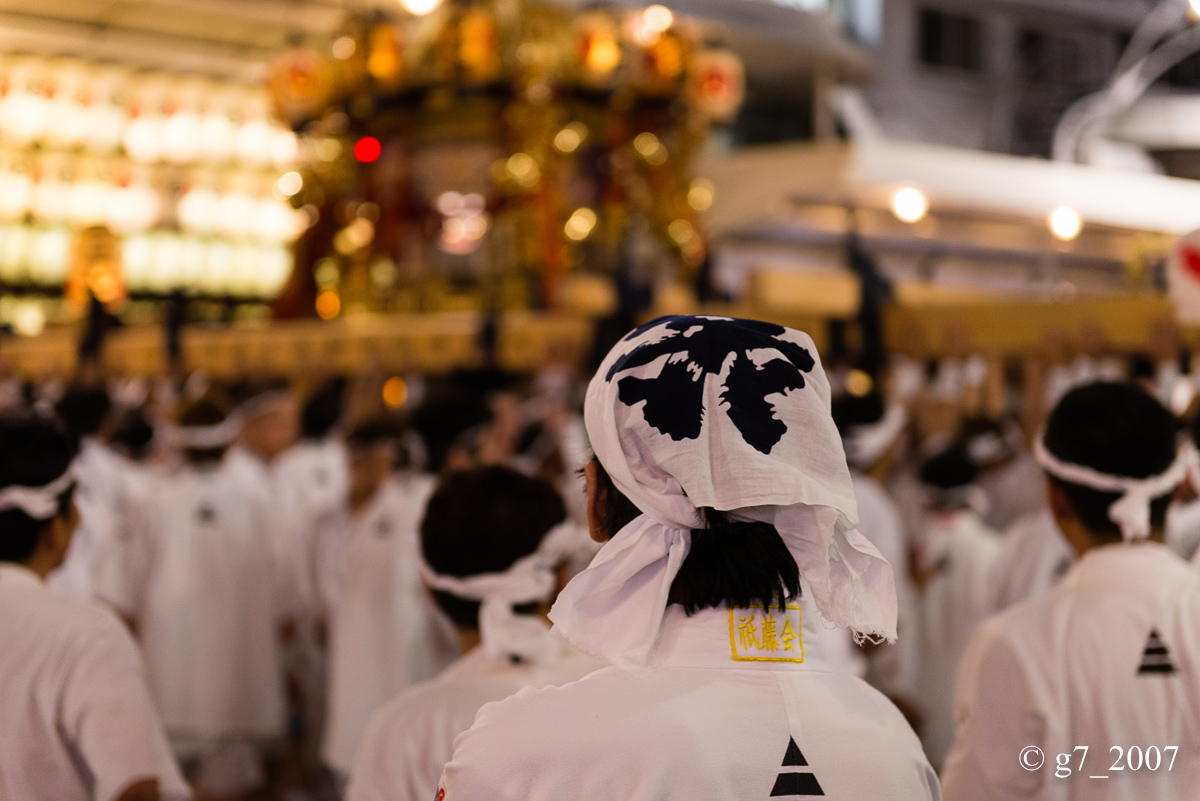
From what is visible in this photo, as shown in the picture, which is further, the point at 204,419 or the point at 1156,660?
the point at 204,419

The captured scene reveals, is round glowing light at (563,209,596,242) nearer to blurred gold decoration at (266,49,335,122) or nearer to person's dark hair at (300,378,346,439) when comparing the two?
blurred gold decoration at (266,49,335,122)

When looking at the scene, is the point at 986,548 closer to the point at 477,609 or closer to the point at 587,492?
the point at 477,609

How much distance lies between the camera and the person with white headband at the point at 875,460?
145 inches

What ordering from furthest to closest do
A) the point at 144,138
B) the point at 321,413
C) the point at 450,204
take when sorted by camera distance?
the point at 144,138 < the point at 450,204 < the point at 321,413

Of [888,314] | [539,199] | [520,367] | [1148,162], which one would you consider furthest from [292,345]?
[1148,162]

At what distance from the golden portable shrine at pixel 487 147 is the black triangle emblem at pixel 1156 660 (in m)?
7.78

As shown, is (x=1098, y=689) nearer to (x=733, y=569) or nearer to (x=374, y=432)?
(x=733, y=569)

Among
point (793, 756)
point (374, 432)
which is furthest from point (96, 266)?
point (793, 756)

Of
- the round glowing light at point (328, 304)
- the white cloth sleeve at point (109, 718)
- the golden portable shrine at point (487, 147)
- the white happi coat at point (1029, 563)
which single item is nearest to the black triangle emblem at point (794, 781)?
the white cloth sleeve at point (109, 718)

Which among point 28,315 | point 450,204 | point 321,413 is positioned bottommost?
point 321,413

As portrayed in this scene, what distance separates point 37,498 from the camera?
79.2 inches

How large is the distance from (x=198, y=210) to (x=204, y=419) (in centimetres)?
908

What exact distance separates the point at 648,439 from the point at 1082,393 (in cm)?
111

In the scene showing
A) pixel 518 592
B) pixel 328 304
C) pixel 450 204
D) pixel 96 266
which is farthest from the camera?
pixel 96 266
